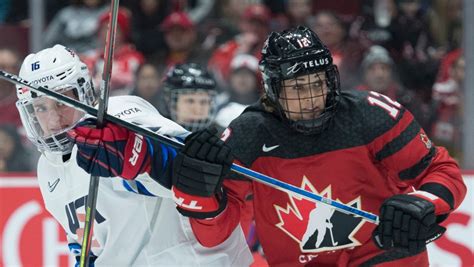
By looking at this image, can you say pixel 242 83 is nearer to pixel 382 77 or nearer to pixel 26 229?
pixel 382 77

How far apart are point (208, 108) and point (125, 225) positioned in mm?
1636

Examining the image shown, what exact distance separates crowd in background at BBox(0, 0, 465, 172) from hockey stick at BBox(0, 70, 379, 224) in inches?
104

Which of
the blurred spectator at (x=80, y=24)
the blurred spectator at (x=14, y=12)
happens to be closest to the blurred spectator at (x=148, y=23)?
the blurred spectator at (x=80, y=24)

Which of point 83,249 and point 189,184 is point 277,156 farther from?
point 83,249

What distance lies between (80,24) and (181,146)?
11.3 feet

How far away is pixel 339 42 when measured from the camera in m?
5.83

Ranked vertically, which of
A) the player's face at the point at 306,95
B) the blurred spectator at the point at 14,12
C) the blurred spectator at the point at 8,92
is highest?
the player's face at the point at 306,95

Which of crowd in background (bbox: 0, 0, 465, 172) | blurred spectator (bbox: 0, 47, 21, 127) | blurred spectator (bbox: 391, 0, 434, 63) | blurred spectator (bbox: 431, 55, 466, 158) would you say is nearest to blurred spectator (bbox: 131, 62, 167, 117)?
crowd in background (bbox: 0, 0, 465, 172)

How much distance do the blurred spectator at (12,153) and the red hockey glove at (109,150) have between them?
259 centimetres

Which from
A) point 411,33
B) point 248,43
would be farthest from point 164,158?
point 411,33

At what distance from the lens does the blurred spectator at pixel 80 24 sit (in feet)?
19.2

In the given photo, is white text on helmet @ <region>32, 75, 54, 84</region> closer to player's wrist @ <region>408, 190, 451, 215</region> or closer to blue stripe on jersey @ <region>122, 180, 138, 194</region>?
blue stripe on jersey @ <region>122, 180, 138, 194</region>

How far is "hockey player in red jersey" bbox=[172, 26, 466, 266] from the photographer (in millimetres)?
2830

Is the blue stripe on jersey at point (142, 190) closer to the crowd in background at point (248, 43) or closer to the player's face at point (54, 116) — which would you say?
the player's face at point (54, 116)
